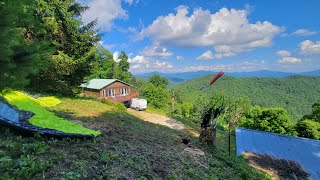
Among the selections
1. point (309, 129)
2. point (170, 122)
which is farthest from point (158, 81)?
point (309, 129)

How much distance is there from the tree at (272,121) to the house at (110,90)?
2183 cm

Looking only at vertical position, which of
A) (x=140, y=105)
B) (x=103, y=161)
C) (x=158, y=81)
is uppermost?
(x=103, y=161)

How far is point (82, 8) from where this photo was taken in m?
19.1

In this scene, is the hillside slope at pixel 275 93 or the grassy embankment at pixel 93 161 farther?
the hillside slope at pixel 275 93

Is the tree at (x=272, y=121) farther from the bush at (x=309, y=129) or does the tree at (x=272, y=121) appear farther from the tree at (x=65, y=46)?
the tree at (x=65, y=46)

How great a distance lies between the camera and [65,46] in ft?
59.7

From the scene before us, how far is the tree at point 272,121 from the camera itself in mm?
25822

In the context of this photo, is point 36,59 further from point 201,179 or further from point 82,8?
point 82,8

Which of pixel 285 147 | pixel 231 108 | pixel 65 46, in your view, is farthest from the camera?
pixel 65 46

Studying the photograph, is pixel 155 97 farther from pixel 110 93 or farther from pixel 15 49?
pixel 15 49

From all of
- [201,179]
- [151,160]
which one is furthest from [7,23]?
[201,179]

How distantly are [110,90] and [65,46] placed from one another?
2107cm

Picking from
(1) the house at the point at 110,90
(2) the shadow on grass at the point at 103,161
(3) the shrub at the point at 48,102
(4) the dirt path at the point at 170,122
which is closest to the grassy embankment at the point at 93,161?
(2) the shadow on grass at the point at 103,161

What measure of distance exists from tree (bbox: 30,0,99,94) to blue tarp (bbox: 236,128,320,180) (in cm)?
1385
